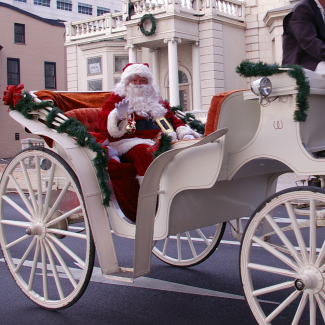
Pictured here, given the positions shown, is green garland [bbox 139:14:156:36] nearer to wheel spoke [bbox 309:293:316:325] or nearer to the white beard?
the white beard

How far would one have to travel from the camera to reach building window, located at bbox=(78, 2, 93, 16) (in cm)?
4253

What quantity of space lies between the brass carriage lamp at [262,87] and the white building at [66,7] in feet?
127

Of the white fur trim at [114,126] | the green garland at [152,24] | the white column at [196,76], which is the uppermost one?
the green garland at [152,24]

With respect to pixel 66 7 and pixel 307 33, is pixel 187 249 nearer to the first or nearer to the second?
pixel 307 33

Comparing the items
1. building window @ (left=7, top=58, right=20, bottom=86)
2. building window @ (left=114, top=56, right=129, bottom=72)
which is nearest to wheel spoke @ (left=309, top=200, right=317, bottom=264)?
building window @ (left=114, top=56, right=129, bottom=72)

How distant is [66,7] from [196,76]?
89.2 feet

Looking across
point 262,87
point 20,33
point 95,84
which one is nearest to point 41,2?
point 20,33

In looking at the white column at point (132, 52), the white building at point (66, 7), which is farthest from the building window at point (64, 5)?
the white column at point (132, 52)

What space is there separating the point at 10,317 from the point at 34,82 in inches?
1182

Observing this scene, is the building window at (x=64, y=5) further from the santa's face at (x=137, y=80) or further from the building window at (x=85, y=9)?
the santa's face at (x=137, y=80)

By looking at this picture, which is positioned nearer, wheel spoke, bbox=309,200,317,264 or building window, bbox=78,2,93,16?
wheel spoke, bbox=309,200,317,264

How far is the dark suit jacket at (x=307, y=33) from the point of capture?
113 inches

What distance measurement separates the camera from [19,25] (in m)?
31.5

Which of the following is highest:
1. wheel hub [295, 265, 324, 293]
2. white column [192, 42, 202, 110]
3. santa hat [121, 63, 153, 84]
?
white column [192, 42, 202, 110]
